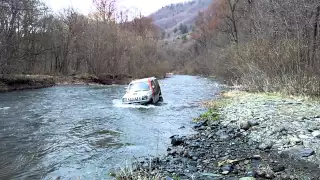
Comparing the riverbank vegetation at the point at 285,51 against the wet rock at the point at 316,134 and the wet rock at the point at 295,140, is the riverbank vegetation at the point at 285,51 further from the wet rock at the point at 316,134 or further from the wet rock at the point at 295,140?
the wet rock at the point at 295,140

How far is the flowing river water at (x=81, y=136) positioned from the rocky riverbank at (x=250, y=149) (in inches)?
42.4

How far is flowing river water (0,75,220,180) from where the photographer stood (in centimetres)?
976

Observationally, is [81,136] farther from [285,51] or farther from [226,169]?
[285,51]

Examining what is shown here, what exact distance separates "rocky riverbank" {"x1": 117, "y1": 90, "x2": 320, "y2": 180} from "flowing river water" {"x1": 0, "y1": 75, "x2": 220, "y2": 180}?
1.08 m

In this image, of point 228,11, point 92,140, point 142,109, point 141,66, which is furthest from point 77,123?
point 141,66

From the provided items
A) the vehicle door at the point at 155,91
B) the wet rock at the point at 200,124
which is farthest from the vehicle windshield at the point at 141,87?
the wet rock at the point at 200,124

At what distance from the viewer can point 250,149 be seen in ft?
33.0

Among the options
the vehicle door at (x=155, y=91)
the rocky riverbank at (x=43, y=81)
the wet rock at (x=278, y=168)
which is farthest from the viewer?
the rocky riverbank at (x=43, y=81)

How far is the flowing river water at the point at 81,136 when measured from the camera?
976 centimetres

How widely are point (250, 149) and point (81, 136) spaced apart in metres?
7.09

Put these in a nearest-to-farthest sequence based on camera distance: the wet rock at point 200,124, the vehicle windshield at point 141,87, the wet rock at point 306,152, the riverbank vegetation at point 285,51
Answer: the wet rock at point 306,152
the wet rock at point 200,124
the riverbank vegetation at point 285,51
the vehicle windshield at point 141,87

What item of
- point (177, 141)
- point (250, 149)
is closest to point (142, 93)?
point (177, 141)

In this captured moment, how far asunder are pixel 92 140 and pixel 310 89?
11.4 metres

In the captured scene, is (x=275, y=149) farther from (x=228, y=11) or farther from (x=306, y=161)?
(x=228, y=11)
